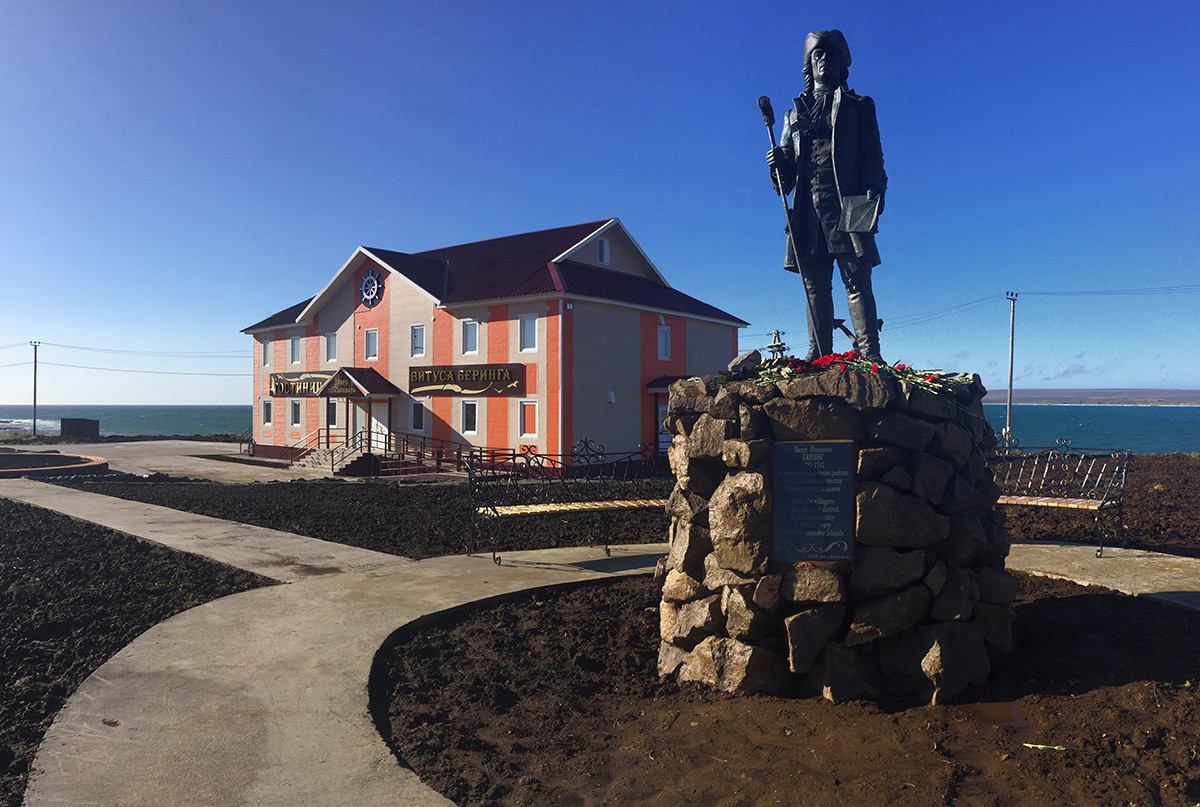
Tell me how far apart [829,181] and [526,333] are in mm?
17280

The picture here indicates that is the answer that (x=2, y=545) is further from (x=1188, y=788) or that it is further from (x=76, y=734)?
(x=1188, y=788)

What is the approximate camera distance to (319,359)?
31125 millimetres

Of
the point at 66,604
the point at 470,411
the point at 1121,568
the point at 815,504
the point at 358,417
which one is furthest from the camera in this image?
the point at 358,417

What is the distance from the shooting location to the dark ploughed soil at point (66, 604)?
4.72 meters

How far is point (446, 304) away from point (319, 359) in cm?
879

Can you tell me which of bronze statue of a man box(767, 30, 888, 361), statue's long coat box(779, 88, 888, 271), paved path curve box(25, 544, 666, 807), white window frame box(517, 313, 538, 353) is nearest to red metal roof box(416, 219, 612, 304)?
white window frame box(517, 313, 538, 353)

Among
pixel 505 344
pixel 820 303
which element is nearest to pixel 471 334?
pixel 505 344

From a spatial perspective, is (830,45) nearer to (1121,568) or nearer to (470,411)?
(1121,568)

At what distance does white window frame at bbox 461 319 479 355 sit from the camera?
2528 cm

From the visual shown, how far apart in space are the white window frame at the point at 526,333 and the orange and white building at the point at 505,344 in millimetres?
47

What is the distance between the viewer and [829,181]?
283 inches

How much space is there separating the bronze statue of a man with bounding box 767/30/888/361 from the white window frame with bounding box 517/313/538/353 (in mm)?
16356

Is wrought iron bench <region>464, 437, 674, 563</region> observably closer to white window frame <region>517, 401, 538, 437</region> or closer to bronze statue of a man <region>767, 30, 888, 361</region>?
white window frame <region>517, 401, 538, 437</region>

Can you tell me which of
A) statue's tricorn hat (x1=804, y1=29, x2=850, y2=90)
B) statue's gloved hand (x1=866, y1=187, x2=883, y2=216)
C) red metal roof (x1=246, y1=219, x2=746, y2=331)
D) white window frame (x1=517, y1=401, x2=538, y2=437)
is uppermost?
red metal roof (x1=246, y1=219, x2=746, y2=331)
